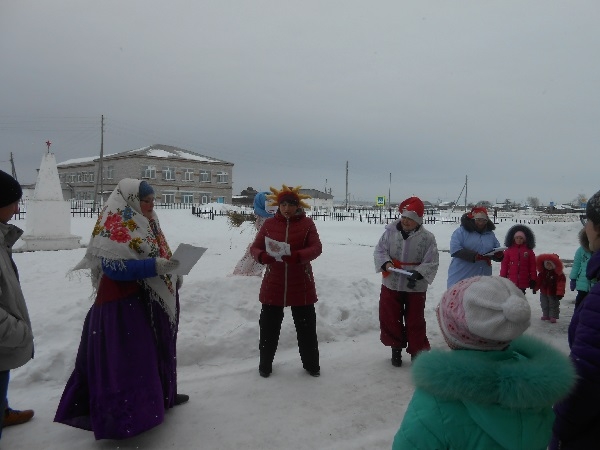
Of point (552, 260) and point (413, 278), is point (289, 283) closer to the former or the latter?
point (413, 278)

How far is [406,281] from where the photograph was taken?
14.1 ft

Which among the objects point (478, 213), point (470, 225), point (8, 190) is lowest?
point (470, 225)

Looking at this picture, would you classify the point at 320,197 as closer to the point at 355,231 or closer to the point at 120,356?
the point at 355,231

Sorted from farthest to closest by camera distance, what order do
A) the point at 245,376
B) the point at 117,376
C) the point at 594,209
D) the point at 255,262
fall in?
the point at 255,262 → the point at 245,376 → the point at 117,376 → the point at 594,209

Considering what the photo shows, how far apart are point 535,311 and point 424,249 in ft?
11.7

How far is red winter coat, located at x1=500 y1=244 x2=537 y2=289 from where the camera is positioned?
20.0ft

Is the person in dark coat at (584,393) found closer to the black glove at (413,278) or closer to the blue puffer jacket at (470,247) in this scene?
the black glove at (413,278)

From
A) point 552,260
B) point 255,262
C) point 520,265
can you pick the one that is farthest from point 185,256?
point 552,260

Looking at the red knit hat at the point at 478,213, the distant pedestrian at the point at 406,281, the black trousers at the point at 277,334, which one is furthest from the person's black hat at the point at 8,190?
the red knit hat at the point at 478,213

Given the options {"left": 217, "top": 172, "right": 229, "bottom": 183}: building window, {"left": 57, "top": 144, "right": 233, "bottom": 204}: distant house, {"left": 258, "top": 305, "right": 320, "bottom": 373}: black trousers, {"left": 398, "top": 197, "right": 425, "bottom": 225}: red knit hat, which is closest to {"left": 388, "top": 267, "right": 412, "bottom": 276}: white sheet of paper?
{"left": 398, "top": 197, "right": 425, "bottom": 225}: red knit hat

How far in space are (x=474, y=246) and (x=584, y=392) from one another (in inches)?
152

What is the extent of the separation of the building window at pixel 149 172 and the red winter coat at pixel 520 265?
42.3m

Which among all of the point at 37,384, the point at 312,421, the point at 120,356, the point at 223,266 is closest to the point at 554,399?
the point at 312,421

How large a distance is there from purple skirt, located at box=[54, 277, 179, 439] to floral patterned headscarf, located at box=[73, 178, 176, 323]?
0.12 metres
